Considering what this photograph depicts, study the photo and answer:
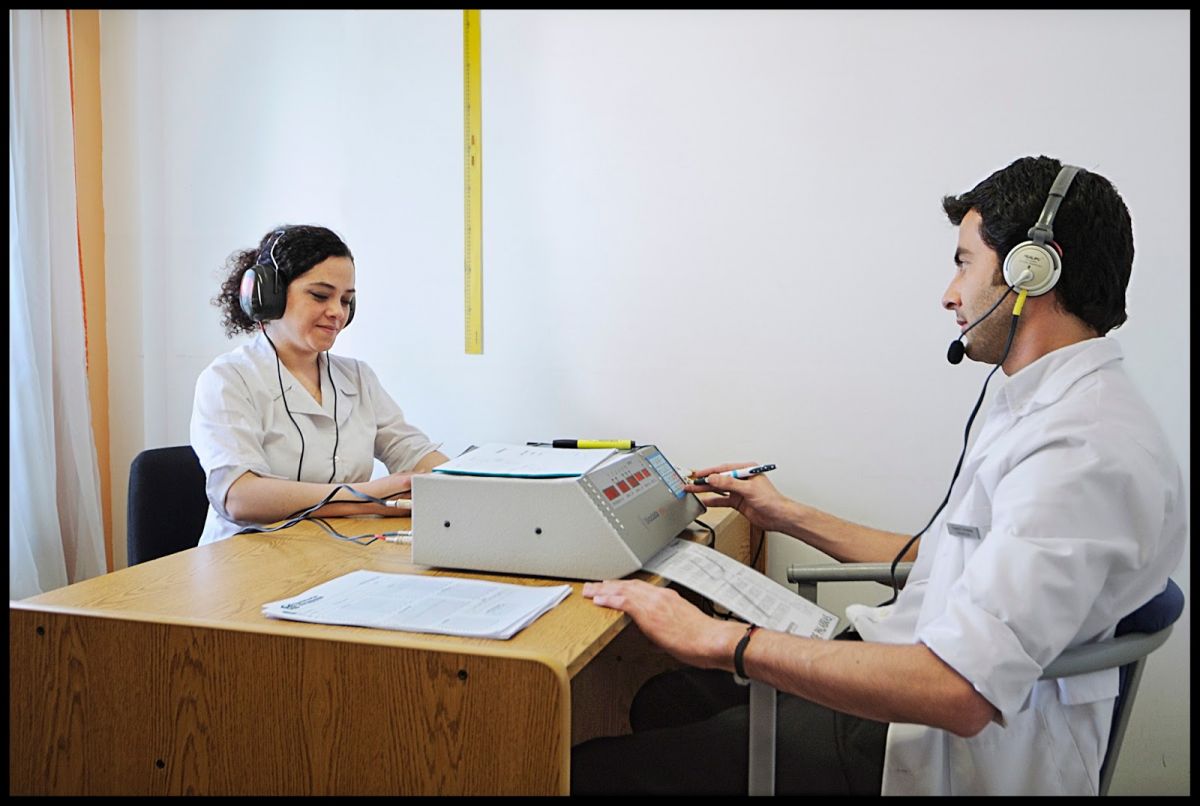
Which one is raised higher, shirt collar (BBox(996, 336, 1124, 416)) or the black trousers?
shirt collar (BBox(996, 336, 1124, 416))

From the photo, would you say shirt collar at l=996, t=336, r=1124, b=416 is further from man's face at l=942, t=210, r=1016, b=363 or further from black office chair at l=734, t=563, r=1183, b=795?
black office chair at l=734, t=563, r=1183, b=795

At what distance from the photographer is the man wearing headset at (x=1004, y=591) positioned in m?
0.98

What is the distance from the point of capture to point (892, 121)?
6.84 feet

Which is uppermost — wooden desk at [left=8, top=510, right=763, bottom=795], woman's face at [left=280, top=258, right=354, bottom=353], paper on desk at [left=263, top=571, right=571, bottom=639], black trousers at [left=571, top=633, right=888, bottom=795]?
woman's face at [left=280, top=258, right=354, bottom=353]

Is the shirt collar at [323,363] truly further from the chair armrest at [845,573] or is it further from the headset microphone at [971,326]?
the headset microphone at [971,326]

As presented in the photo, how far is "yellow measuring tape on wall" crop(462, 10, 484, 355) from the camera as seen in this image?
92.7 inches

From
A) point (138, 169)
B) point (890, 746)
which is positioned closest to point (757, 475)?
point (890, 746)

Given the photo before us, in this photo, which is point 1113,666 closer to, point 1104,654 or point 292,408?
point 1104,654

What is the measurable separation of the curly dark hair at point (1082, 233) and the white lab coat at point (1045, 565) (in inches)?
2.6

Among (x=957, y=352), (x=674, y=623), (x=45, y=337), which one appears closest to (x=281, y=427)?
(x=45, y=337)

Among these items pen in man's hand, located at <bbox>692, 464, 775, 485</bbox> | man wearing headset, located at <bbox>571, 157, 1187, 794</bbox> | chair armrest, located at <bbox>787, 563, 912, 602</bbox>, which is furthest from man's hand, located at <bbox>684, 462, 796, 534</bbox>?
man wearing headset, located at <bbox>571, 157, 1187, 794</bbox>

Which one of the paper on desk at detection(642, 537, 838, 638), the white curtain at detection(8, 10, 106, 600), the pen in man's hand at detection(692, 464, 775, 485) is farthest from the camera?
the white curtain at detection(8, 10, 106, 600)

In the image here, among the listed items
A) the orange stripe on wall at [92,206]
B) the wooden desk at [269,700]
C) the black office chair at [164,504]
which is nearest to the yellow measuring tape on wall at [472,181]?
the black office chair at [164,504]

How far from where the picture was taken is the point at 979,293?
49.0 inches
